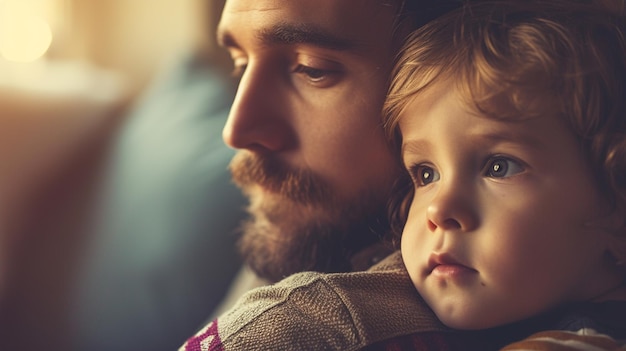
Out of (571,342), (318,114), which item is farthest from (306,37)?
(571,342)

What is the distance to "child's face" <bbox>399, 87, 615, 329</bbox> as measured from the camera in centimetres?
64

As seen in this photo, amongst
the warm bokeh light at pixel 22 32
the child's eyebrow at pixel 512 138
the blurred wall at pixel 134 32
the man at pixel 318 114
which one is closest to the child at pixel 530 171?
the child's eyebrow at pixel 512 138

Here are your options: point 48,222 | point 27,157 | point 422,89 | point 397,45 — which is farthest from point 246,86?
point 27,157

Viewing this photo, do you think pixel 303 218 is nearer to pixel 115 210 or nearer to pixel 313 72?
pixel 313 72

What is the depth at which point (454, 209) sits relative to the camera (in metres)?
0.65

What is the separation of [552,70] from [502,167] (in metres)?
0.09

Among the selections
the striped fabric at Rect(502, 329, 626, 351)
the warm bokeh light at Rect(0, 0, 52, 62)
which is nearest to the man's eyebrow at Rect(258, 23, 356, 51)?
the striped fabric at Rect(502, 329, 626, 351)

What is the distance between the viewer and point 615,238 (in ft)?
2.20

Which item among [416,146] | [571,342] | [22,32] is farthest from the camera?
[22,32]

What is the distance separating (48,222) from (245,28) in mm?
1013

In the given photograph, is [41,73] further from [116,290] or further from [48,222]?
[116,290]

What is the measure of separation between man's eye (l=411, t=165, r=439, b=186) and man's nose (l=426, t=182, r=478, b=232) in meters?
0.06

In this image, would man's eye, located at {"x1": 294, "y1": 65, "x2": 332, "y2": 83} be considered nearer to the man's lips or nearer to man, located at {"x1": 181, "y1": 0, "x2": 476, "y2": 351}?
man, located at {"x1": 181, "y1": 0, "x2": 476, "y2": 351}

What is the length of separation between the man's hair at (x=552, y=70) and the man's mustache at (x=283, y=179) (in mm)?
317
